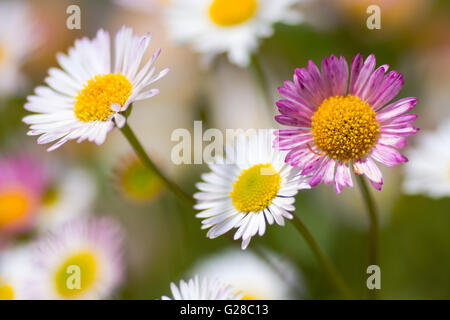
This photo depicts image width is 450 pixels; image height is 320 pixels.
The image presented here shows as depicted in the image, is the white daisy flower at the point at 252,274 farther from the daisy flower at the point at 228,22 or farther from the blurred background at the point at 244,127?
the daisy flower at the point at 228,22

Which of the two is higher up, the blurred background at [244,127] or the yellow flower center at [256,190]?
the blurred background at [244,127]

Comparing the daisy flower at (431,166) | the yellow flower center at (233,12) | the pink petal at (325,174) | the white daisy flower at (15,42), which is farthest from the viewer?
the white daisy flower at (15,42)

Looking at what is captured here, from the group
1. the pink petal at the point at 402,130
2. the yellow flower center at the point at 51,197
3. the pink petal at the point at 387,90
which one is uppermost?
the yellow flower center at the point at 51,197

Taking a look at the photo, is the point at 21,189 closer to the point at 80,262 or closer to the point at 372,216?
the point at 80,262

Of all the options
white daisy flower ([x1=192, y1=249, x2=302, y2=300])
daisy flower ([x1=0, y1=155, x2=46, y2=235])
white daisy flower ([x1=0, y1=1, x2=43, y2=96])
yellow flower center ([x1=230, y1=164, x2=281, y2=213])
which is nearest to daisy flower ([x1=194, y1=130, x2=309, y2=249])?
A: yellow flower center ([x1=230, y1=164, x2=281, y2=213])

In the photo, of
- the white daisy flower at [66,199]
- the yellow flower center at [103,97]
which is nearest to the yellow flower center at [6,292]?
the white daisy flower at [66,199]

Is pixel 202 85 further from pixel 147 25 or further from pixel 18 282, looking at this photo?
pixel 18 282

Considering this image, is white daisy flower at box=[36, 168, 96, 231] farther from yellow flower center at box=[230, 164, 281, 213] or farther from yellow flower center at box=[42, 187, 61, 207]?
yellow flower center at box=[230, 164, 281, 213]

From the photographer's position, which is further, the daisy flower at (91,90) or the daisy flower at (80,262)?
the daisy flower at (80,262)
